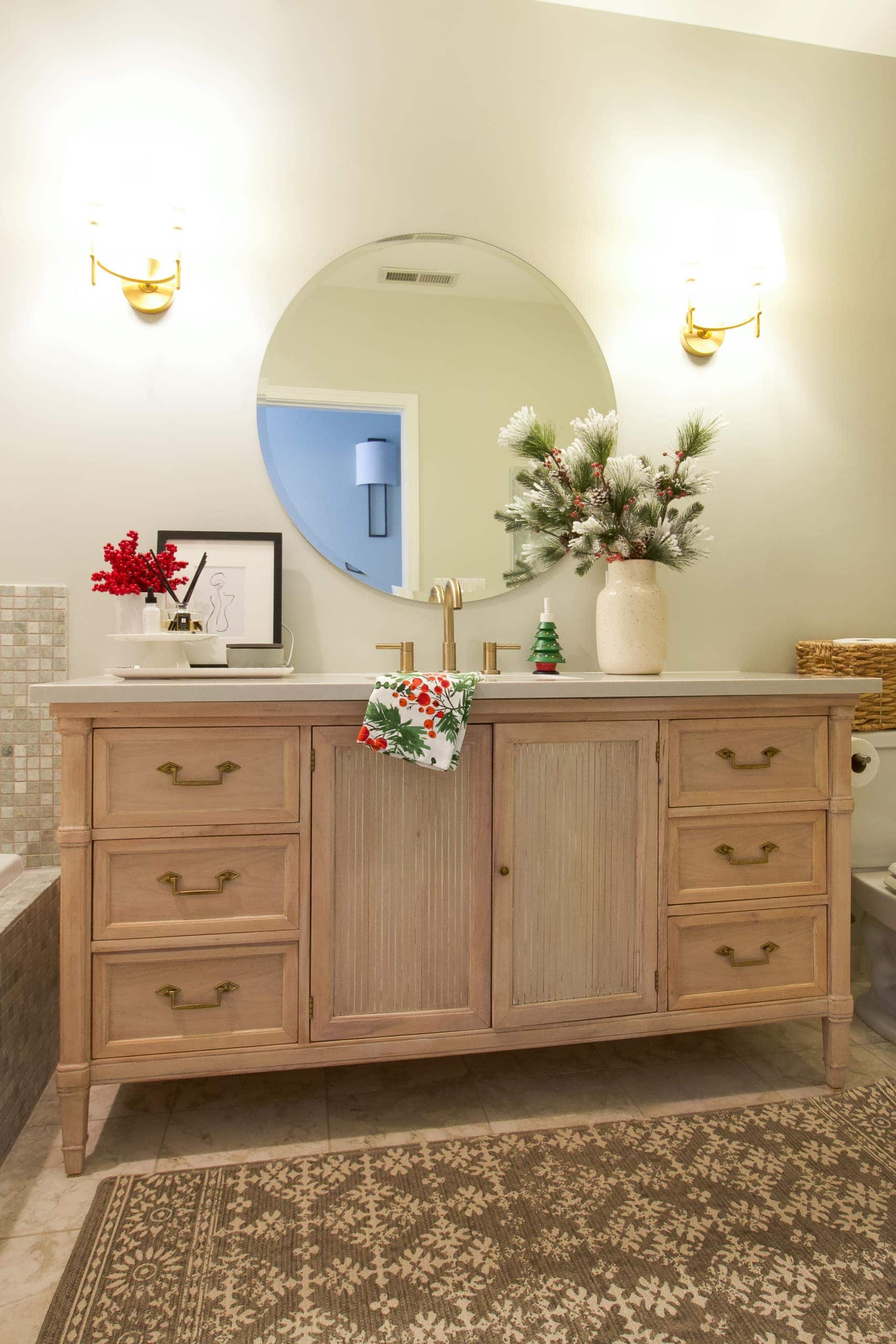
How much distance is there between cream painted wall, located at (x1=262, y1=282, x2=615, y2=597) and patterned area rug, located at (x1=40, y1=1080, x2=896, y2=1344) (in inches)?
50.3

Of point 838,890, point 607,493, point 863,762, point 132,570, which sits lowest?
point 838,890

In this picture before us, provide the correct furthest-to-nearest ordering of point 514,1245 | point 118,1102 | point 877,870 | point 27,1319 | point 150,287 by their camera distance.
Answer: point 877,870 → point 150,287 → point 118,1102 → point 514,1245 → point 27,1319

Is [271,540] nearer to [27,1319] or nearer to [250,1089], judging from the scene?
[250,1089]

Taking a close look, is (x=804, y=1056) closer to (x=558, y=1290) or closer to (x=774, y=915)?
(x=774, y=915)

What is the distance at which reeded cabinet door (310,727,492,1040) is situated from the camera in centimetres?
154

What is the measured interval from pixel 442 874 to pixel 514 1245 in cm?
60

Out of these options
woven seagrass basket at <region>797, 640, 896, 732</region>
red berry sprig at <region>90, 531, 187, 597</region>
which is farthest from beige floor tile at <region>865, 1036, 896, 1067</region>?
red berry sprig at <region>90, 531, 187, 597</region>

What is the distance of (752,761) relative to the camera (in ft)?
5.62

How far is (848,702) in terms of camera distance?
174 cm

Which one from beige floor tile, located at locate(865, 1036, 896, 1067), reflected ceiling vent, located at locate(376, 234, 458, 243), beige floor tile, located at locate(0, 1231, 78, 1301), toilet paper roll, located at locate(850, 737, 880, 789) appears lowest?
beige floor tile, located at locate(865, 1036, 896, 1067)

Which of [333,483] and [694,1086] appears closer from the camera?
[694,1086]

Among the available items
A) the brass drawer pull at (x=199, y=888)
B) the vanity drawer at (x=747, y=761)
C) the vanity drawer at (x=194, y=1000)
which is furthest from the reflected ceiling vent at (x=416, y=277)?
the vanity drawer at (x=194, y=1000)

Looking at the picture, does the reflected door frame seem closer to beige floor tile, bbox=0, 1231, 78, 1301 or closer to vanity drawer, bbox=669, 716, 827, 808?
vanity drawer, bbox=669, 716, 827, 808

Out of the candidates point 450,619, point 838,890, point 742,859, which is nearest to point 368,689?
point 450,619
